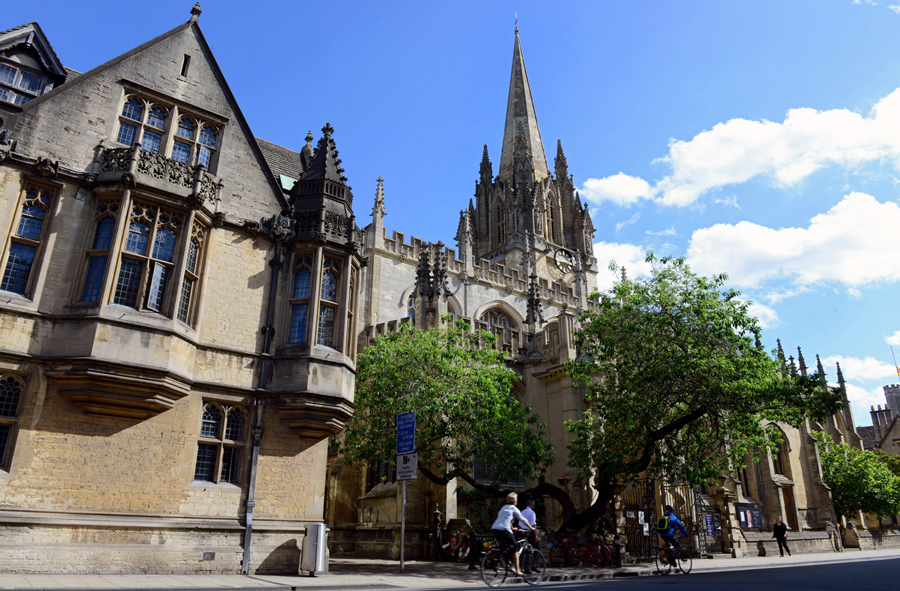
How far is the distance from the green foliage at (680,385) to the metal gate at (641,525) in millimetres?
1403

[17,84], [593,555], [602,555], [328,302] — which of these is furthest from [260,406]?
[602,555]

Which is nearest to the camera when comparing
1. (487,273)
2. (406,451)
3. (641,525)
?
(406,451)

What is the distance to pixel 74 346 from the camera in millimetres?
11672

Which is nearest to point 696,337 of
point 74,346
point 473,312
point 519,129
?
point 74,346

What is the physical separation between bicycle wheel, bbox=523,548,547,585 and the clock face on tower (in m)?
43.8

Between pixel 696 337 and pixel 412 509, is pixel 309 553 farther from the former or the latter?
pixel 696 337

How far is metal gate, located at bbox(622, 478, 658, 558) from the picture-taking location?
19188 mm

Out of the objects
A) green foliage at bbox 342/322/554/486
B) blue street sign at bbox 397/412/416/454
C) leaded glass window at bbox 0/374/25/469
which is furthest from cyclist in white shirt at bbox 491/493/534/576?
leaded glass window at bbox 0/374/25/469

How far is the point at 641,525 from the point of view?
1902 cm

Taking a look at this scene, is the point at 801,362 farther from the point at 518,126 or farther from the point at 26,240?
the point at 26,240

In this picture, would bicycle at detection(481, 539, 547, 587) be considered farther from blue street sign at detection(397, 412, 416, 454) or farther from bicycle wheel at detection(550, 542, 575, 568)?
bicycle wheel at detection(550, 542, 575, 568)

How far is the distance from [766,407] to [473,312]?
24697 millimetres

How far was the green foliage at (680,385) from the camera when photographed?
1792 centimetres

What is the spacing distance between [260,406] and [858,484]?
39972 millimetres
